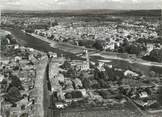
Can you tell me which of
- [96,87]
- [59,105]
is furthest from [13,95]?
[96,87]

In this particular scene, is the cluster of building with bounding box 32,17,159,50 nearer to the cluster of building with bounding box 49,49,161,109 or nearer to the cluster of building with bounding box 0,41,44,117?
the cluster of building with bounding box 49,49,161,109

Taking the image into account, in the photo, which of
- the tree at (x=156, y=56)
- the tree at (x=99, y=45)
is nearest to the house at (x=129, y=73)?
the tree at (x=156, y=56)

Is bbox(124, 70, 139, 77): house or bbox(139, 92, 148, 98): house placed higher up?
bbox(124, 70, 139, 77): house

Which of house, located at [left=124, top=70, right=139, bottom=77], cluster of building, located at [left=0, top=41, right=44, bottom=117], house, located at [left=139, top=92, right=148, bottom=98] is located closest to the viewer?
cluster of building, located at [left=0, top=41, right=44, bottom=117]

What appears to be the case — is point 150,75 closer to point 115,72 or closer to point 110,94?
point 115,72

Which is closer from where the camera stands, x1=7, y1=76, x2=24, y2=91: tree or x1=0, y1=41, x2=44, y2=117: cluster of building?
x1=0, y1=41, x2=44, y2=117: cluster of building

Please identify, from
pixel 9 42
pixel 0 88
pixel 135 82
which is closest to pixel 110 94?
pixel 135 82

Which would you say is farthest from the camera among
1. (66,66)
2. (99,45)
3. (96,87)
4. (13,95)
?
(99,45)

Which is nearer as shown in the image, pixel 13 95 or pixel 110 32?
pixel 13 95

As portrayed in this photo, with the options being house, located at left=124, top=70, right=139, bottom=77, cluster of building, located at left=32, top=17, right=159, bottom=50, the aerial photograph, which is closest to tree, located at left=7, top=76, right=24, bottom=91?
→ the aerial photograph

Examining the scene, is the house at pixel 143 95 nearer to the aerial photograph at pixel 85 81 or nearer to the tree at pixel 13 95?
the aerial photograph at pixel 85 81

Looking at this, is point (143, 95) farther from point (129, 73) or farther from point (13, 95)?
point (13, 95)
